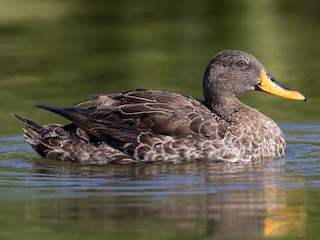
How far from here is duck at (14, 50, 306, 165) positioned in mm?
11859

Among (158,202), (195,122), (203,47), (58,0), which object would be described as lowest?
(158,202)

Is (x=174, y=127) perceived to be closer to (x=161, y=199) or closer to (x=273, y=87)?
(x=273, y=87)

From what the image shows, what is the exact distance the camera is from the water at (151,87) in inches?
363

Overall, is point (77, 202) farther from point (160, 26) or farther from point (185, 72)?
point (160, 26)

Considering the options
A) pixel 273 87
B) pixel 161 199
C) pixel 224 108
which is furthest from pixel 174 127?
pixel 161 199

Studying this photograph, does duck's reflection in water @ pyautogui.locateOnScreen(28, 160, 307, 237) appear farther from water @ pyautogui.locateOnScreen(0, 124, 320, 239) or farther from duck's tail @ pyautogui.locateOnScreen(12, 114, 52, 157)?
duck's tail @ pyautogui.locateOnScreen(12, 114, 52, 157)

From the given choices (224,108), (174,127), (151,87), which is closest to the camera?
(174,127)

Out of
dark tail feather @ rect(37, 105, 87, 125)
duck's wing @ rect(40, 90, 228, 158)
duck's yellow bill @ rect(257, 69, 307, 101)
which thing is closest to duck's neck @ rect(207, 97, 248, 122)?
duck's wing @ rect(40, 90, 228, 158)

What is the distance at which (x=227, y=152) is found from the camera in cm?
1189

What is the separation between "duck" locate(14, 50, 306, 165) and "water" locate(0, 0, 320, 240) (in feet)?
0.67

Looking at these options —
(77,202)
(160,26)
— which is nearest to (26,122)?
(77,202)

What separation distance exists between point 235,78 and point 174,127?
113 cm

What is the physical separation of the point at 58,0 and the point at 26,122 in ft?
39.8

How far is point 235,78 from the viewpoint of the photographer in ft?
41.1
